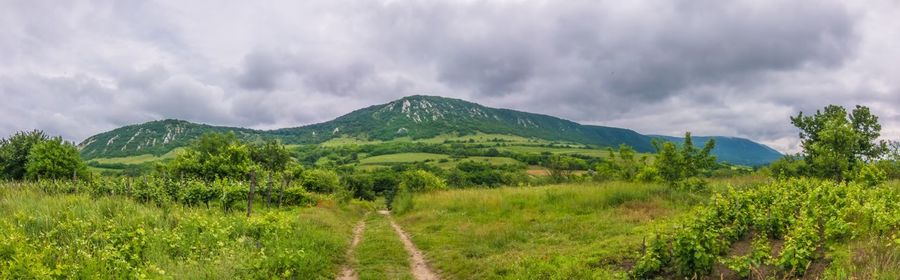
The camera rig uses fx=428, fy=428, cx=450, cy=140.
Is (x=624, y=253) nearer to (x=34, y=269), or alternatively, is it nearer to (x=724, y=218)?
(x=724, y=218)

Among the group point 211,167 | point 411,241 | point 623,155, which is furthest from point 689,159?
point 211,167

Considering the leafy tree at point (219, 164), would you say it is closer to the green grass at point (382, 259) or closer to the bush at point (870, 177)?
the green grass at point (382, 259)

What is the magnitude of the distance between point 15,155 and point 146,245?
174 ft

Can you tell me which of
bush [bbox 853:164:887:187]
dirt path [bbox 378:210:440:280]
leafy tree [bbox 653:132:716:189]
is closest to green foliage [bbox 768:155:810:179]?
bush [bbox 853:164:887:187]

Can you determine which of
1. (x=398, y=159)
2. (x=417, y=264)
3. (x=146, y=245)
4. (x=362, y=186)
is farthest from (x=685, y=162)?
(x=398, y=159)

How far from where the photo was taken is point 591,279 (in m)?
9.34

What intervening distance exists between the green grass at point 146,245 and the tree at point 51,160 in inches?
1431

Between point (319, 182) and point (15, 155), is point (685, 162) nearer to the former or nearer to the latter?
point (319, 182)

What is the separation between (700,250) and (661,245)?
995 mm

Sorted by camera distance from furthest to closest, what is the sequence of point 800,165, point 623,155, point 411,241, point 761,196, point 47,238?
point 623,155 < point 800,165 < point 411,241 < point 761,196 < point 47,238

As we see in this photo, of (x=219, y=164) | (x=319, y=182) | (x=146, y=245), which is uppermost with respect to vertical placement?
(x=219, y=164)

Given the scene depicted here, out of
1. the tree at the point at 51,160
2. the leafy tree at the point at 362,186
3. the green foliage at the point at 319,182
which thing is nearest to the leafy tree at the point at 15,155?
the tree at the point at 51,160

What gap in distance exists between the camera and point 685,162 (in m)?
23.2

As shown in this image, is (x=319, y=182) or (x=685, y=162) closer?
(x=685, y=162)
